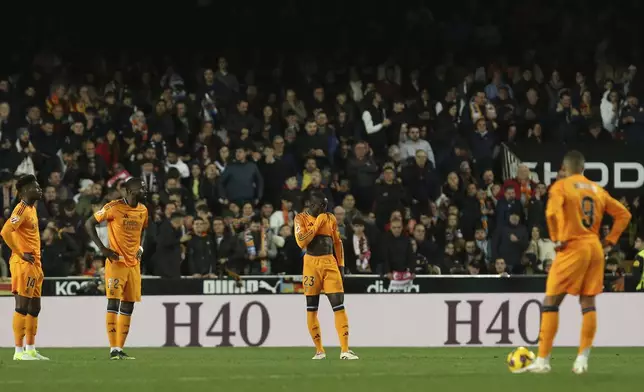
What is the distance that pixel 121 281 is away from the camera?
16797mm

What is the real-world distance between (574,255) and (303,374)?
2871 mm

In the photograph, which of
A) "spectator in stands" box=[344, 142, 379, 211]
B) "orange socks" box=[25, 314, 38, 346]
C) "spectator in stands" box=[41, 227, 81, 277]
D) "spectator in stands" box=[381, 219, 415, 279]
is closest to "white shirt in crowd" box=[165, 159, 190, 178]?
"spectator in stands" box=[41, 227, 81, 277]

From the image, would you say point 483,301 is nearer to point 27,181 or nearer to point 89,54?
point 27,181

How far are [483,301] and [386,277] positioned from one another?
1.63m

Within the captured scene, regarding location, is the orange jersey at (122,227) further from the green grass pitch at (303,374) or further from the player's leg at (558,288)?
the player's leg at (558,288)

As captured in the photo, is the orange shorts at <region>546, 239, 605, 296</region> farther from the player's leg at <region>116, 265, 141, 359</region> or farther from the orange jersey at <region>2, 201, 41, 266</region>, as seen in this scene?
the orange jersey at <region>2, 201, 41, 266</region>

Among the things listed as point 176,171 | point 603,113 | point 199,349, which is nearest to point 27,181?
point 199,349

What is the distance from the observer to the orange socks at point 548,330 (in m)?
12.5

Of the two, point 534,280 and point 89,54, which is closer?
point 534,280

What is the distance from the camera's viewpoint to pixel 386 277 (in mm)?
22562

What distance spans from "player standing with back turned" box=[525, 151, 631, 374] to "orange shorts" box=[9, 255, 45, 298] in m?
6.82

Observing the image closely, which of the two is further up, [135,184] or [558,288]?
[135,184]

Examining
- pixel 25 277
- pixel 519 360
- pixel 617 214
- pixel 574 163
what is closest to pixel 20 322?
pixel 25 277

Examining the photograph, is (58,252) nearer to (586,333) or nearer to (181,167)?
(181,167)
